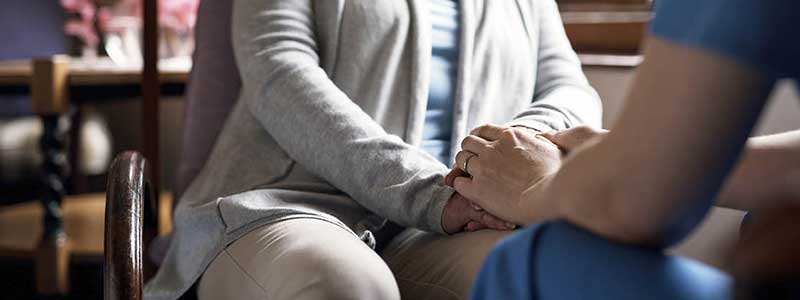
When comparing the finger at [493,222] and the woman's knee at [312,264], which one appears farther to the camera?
the finger at [493,222]

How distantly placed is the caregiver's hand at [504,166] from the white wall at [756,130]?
2.20 feet

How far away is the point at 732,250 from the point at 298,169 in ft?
2.77

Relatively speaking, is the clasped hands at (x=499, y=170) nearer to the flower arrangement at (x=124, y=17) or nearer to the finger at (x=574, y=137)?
the finger at (x=574, y=137)

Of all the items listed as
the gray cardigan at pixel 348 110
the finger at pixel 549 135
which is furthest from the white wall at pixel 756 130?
the finger at pixel 549 135

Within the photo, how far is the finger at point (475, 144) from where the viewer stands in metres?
1.13

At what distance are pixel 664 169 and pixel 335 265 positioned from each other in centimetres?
46

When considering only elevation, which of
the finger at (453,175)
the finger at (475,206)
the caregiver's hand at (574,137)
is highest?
the caregiver's hand at (574,137)

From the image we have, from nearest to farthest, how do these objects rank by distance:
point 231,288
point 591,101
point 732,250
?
point 732,250 < point 231,288 < point 591,101

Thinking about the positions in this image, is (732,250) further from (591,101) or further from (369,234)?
(591,101)

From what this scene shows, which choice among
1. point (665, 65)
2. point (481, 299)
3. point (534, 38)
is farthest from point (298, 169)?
point (665, 65)

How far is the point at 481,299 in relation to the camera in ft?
2.19

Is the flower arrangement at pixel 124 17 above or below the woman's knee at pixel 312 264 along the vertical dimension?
below

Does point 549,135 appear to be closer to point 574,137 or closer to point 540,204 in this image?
point 574,137

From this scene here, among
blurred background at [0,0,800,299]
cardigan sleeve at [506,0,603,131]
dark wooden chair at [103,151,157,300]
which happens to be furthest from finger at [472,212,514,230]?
blurred background at [0,0,800,299]
